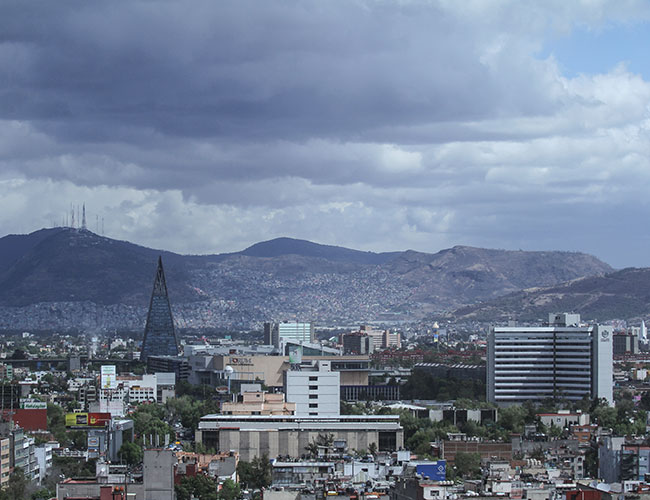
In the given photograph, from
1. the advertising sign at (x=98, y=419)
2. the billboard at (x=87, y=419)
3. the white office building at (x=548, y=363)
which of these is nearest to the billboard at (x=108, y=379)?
the billboard at (x=87, y=419)

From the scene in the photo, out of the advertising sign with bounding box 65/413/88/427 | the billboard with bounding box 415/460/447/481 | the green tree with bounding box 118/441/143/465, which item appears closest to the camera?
the billboard with bounding box 415/460/447/481

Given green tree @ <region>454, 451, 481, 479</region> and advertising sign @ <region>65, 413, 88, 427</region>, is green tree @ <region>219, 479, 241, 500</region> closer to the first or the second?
green tree @ <region>454, 451, 481, 479</region>

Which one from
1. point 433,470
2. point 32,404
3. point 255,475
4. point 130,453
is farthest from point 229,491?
point 32,404

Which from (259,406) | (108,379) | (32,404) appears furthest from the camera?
(108,379)

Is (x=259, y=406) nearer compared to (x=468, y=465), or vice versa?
(x=468, y=465)

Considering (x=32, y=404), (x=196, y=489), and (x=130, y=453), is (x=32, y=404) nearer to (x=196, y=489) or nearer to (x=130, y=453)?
(x=130, y=453)

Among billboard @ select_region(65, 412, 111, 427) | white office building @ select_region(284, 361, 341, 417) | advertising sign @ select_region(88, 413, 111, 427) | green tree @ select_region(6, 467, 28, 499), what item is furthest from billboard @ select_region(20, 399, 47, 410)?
green tree @ select_region(6, 467, 28, 499)
